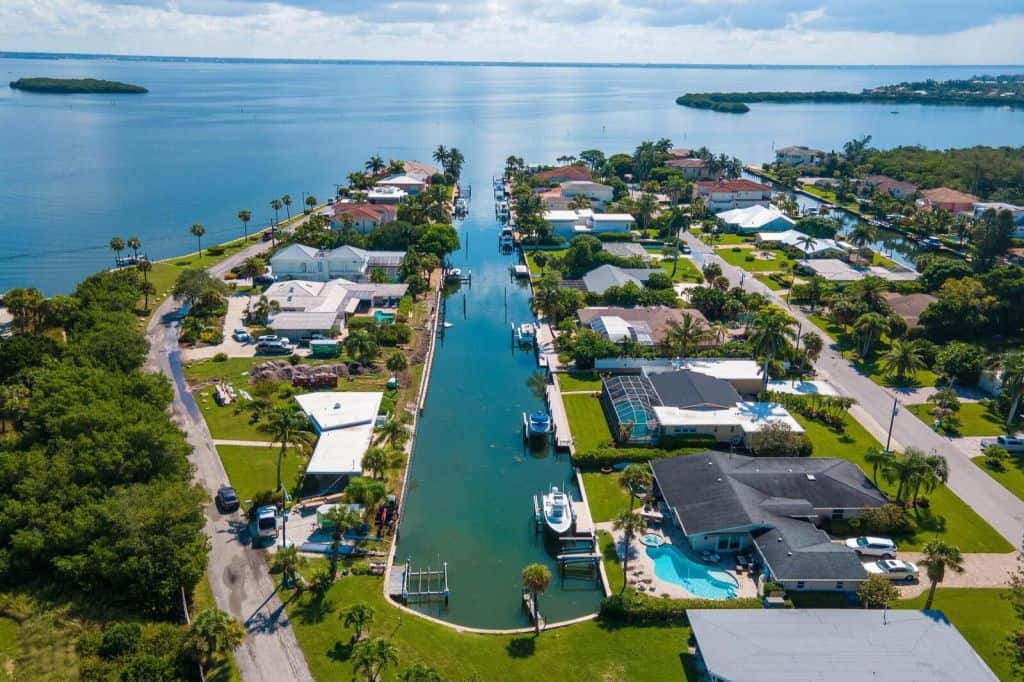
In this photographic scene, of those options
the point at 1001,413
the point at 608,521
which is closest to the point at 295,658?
the point at 608,521

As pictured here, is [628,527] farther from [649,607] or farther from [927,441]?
[927,441]

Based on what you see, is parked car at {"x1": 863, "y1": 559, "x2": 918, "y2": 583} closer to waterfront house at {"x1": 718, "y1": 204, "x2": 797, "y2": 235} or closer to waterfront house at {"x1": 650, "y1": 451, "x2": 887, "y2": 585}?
waterfront house at {"x1": 650, "y1": 451, "x2": 887, "y2": 585}

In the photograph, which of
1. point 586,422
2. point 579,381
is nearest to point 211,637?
point 586,422

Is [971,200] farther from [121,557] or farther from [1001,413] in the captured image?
[121,557]

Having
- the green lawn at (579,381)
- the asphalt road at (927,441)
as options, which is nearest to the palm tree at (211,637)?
the green lawn at (579,381)

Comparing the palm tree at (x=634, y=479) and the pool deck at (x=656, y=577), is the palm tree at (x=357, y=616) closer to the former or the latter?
the pool deck at (x=656, y=577)
